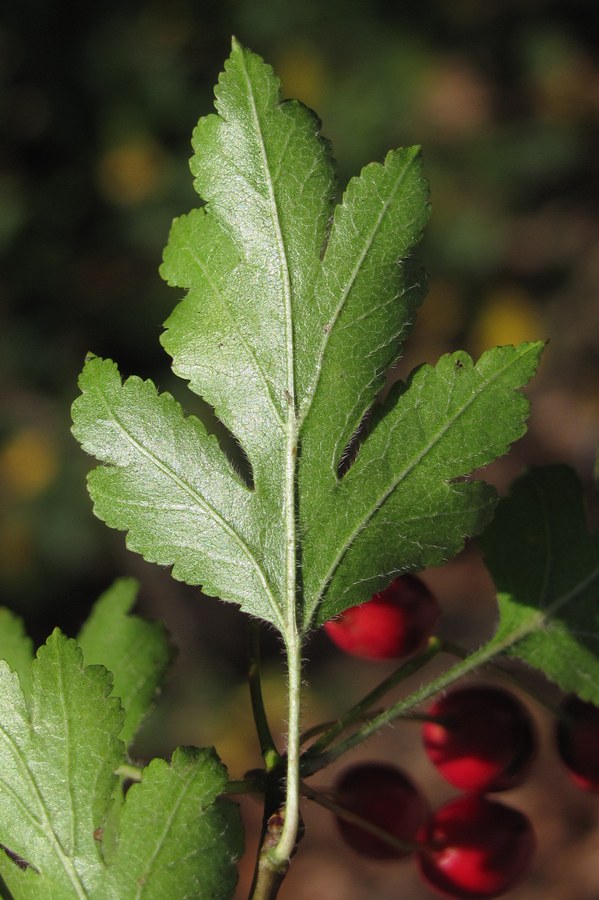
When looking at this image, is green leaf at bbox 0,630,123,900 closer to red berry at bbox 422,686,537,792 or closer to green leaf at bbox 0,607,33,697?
green leaf at bbox 0,607,33,697

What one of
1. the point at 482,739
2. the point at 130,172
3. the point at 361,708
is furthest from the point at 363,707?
the point at 130,172

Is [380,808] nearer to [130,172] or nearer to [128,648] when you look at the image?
[128,648]

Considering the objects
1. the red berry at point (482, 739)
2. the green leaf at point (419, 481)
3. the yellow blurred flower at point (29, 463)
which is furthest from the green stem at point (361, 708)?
the yellow blurred flower at point (29, 463)

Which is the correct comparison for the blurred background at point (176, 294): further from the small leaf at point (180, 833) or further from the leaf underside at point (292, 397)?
the small leaf at point (180, 833)

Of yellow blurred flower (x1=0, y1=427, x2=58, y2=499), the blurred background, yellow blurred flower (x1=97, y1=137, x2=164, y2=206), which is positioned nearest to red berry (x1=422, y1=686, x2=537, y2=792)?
the blurred background

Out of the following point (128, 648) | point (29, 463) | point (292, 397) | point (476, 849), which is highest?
point (292, 397)
